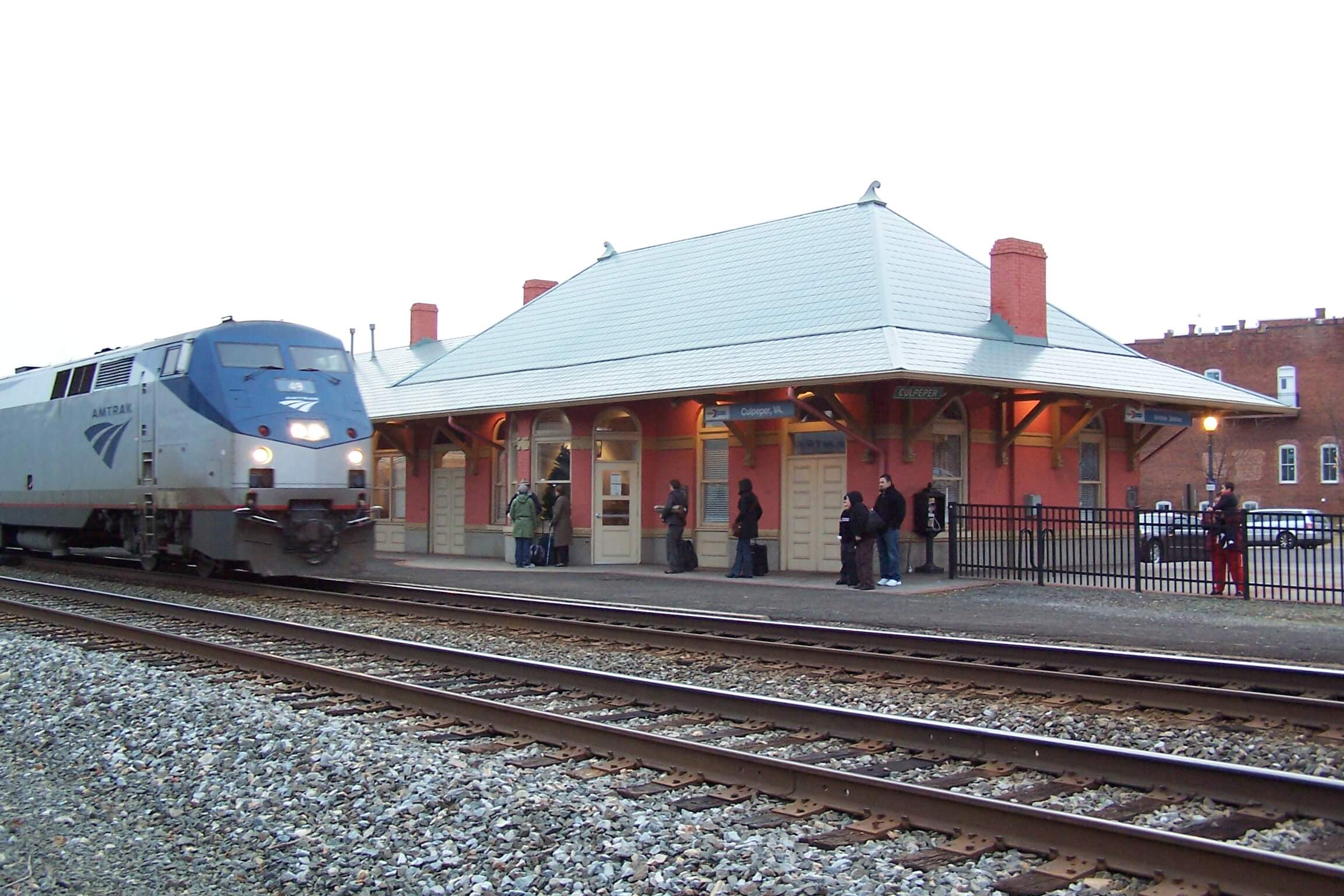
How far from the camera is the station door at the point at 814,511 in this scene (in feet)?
63.5

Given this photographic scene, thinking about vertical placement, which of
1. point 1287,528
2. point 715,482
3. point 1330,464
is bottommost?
point 1287,528

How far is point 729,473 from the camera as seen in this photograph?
822 inches

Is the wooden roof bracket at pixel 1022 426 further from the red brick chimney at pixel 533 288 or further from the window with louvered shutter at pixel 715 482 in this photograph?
the red brick chimney at pixel 533 288

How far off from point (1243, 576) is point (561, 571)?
426 inches

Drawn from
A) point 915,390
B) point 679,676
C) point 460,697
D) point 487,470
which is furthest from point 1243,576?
point 487,470

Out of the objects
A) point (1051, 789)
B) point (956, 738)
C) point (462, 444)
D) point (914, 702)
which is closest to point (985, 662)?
point (914, 702)

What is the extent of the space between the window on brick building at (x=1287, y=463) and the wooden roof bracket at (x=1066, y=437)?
29944mm

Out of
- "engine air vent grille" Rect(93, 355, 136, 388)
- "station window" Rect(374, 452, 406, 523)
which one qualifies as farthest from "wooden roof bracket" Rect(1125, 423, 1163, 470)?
"engine air vent grille" Rect(93, 355, 136, 388)

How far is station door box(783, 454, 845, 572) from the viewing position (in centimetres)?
1936

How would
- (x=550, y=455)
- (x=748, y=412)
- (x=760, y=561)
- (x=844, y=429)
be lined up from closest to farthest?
(x=844, y=429)
(x=748, y=412)
(x=760, y=561)
(x=550, y=455)

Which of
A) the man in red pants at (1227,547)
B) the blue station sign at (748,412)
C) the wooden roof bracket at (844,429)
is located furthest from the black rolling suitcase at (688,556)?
the man in red pants at (1227,547)

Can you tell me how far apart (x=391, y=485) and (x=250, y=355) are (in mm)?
13303

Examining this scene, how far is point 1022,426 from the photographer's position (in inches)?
770

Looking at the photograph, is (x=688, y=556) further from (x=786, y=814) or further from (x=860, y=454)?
(x=786, y=814)
